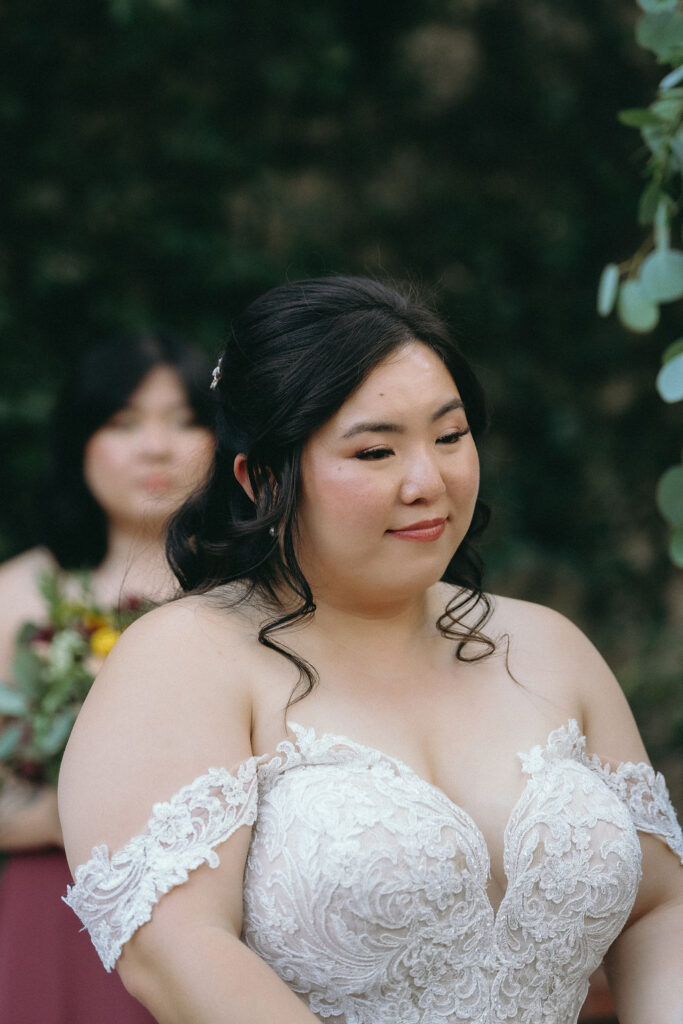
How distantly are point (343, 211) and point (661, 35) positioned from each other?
3.89 m

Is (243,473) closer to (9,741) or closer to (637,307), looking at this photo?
(637,307)

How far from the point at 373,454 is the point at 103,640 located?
3.86ft

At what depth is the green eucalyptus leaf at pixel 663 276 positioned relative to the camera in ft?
4.60

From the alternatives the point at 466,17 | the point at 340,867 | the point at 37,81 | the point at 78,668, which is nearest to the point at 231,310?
the point at 37,81

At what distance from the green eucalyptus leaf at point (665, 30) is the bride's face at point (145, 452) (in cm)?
173

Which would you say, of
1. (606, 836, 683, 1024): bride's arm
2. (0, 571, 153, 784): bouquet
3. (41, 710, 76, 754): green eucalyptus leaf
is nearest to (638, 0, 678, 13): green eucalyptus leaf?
(606, 836, 683, 1024): bride's arm

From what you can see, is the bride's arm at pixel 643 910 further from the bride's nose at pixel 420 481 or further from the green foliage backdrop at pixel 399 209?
the green foliage backdrop at pixel 399 209

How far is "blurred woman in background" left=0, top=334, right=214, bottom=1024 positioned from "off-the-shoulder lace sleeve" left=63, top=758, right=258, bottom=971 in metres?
0.93

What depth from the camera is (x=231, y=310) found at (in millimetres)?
4949

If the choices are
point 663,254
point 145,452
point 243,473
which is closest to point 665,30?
point 663,254

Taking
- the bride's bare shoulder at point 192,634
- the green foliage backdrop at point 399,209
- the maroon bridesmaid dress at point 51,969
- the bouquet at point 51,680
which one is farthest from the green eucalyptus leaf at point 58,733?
the green foliage backdrop at point 399,209

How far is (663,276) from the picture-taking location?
1.41 metres

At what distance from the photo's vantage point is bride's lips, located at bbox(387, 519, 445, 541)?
5.74 ft

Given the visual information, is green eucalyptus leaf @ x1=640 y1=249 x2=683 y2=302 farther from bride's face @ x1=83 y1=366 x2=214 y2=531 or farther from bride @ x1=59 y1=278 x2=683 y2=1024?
bride's face @ x1=83 y1=366 x2=214 y2=531
